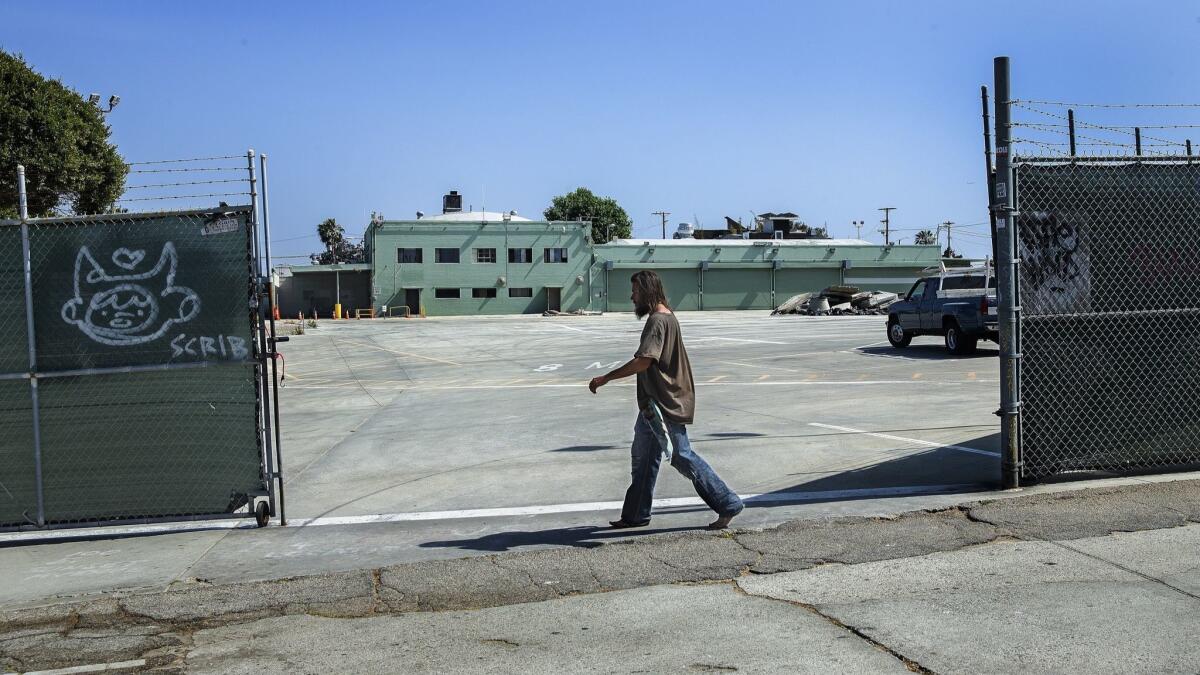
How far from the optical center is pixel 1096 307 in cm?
780

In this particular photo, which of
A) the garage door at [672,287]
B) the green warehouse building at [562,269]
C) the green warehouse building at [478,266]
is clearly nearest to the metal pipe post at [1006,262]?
the green warehouse building at [562,269]

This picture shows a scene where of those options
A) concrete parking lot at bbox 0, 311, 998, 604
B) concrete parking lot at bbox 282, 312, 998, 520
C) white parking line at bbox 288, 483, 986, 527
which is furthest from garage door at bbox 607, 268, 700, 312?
white parking line at bbox 288, 483, 986, 527

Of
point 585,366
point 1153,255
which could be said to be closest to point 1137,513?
point 1153,255

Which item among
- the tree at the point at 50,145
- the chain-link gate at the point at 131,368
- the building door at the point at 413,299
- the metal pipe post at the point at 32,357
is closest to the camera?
the metal pipe post at the point at 32,357

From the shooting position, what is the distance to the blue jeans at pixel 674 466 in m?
6.65

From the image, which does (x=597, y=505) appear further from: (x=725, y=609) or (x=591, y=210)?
(x=591, y=210)

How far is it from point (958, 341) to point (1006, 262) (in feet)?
49.7

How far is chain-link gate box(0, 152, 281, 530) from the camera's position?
712 centimetres

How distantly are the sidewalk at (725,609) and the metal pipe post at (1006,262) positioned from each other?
1.11 m

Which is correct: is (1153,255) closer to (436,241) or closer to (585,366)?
(585,366)

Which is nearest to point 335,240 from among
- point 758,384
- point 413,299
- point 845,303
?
point 413,299

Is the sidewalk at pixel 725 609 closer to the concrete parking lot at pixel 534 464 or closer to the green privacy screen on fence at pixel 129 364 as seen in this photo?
the concrete parking lot at pixel 534 464

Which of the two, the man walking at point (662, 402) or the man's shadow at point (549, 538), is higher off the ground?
the man walking at point (662, 402)

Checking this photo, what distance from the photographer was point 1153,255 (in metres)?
7.96
